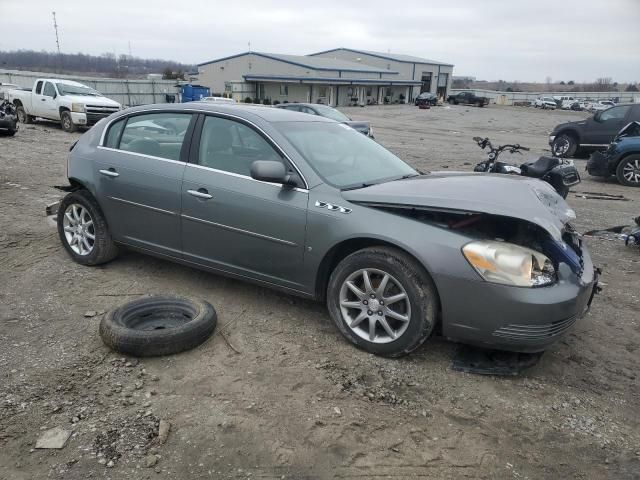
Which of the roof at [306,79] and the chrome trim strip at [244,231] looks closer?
the chrome trim strip at [244,231]

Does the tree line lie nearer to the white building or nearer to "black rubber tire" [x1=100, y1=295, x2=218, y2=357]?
the white building

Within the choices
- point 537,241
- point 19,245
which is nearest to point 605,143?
point 537,241

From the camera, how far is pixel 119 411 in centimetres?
292

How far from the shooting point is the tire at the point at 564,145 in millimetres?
16422

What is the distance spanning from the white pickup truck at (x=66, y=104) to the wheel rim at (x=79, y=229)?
46.6 ft

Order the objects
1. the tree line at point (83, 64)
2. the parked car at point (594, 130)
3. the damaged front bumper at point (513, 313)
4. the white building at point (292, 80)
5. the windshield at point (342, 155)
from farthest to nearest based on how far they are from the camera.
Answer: the tree line at point (83, 64) → the white building at point (292, 80) → the parked car at point (594, 130) → the windshield at point (342, 155) → the damaged front bumper at point (513, 313)

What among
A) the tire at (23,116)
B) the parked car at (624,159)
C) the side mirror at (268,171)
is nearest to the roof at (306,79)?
the tire at (23,116)

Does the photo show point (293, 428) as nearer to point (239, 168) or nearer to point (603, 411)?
point (603, 411)

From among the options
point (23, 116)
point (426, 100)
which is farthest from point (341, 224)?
point (426, 100)

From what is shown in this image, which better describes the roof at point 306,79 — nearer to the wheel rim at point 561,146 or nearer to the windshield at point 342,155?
the wheel rim at point 561,146

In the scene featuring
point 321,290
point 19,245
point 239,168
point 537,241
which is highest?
point 239,168

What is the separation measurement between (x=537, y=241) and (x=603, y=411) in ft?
3.62

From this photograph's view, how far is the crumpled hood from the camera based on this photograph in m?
3.32

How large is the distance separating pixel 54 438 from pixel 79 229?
9.44 ft
